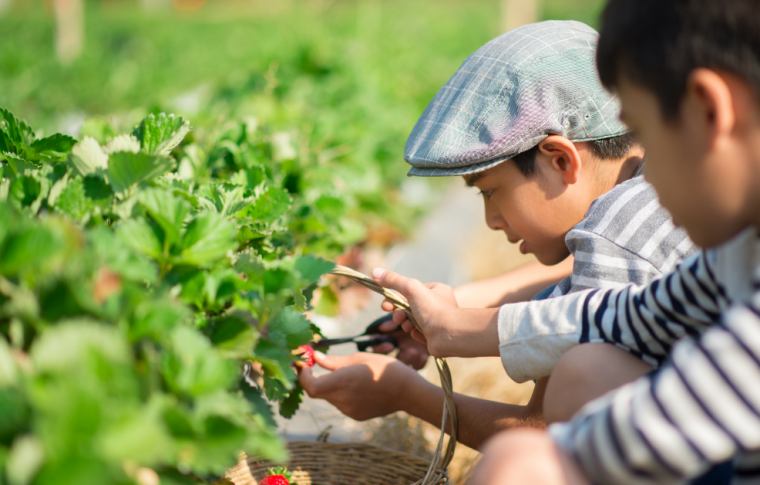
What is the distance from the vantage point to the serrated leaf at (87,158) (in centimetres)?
175

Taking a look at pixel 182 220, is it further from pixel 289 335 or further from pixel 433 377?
pixel 433 377

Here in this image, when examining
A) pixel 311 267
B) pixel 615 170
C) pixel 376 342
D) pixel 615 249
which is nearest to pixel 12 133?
pixel 311 267

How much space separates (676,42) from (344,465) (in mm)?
1444

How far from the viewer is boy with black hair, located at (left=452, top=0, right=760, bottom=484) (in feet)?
4.06

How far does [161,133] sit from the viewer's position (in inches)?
75.0

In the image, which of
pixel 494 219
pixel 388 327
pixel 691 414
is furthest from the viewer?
pixel 388 327

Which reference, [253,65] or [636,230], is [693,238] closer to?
[636,230]

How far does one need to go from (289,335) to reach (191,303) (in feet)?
0.60

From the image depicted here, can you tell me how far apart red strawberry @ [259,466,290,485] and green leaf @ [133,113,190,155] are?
30.3 inches

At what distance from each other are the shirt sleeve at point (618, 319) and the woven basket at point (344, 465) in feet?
1.92

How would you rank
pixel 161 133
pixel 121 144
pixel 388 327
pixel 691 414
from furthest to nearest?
pixel 388 327
pixel 161 133
pixel 121 144
pixel 691 414

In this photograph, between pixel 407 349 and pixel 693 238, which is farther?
pixel 407 349

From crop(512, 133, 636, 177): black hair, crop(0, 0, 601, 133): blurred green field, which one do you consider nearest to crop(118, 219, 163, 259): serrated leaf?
crop(512, 133, 636, 177): black hair

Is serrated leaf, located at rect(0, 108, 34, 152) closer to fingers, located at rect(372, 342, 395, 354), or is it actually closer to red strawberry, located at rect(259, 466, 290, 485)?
red strawberry, located at rect(259, 466, 290, 485)
